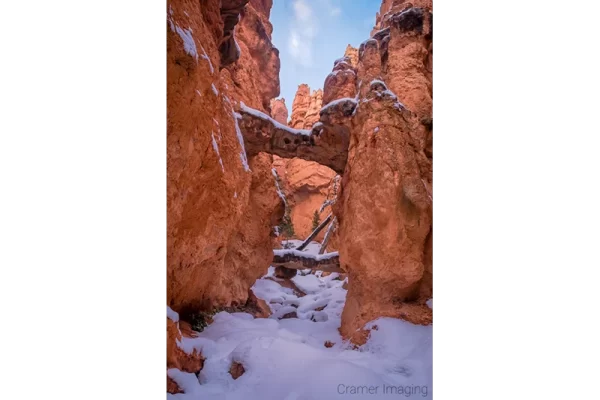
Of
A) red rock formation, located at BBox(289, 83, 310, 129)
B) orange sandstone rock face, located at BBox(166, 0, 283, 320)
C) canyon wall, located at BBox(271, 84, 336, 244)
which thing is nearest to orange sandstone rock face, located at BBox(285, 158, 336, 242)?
canyon wall, located at BBox(271, 84, 336, 244)

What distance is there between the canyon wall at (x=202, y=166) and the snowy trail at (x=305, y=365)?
680 millimetres

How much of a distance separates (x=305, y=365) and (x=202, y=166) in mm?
3055

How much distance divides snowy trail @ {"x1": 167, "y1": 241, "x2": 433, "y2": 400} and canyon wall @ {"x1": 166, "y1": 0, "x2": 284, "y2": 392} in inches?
26.8

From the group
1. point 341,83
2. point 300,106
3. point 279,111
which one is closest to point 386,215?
point 341,83

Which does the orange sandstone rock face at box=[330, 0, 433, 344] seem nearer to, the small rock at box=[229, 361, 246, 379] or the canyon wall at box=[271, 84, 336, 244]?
the small rock at box=[229, 361, 246, 379]

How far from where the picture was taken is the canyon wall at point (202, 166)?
371cm

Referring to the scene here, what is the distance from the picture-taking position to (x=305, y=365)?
3986 mm

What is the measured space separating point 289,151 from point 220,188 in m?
5.15

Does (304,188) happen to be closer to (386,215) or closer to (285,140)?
(285,140)

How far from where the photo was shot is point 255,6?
20.7m

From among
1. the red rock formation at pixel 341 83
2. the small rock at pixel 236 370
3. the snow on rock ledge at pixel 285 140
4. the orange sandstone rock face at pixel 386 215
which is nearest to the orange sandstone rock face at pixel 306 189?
the red rock formation at pixel 341 83

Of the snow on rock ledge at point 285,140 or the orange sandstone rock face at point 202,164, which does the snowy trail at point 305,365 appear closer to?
the orange sandstone rock face at point 202,164
